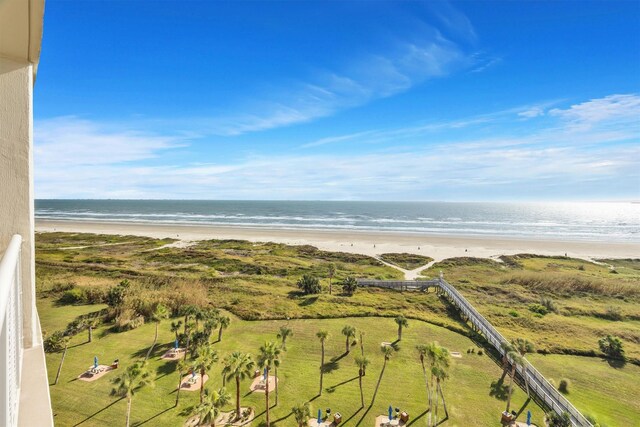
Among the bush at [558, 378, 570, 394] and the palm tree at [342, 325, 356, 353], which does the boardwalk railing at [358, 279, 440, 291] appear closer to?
the palm tree at [342, 325, 356, 353]

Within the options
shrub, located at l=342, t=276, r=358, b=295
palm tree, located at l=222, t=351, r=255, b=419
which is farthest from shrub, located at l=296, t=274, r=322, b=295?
palm tree, located at l=222, t=351, r=255, b=419

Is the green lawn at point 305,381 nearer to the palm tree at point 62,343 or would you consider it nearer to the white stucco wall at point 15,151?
the palm tree at point 62,343

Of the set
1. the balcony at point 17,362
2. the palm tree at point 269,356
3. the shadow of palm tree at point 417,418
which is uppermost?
the balcony at point 17,362

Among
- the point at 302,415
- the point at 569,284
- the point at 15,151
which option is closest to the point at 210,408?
the point at 302,415

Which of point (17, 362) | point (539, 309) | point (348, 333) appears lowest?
point (539, 309)

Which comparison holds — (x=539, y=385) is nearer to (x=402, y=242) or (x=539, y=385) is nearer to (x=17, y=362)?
(x=17, y=362)

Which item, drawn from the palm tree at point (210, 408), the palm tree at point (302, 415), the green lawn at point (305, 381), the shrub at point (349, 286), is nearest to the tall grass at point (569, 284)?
the shrub at point (349, 286)

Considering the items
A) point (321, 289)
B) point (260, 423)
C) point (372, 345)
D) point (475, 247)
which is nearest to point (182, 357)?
point (260, 423)
